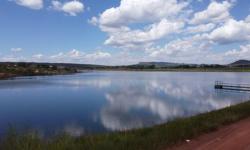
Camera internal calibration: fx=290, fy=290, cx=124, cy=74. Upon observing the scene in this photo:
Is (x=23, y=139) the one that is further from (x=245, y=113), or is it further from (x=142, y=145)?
(x=245, y=113)

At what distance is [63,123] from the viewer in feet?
62.5

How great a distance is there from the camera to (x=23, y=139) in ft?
29.3

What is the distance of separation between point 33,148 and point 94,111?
632 inches

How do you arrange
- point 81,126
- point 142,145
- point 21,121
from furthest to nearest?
point 21,121, point 81,126, point 142,145

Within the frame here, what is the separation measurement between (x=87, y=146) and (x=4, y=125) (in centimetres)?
1149

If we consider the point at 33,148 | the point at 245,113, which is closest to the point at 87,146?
the point at 33,148

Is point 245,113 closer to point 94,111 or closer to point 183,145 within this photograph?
point 183,145

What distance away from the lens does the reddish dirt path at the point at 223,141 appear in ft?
28.1

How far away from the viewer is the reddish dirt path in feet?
28.1

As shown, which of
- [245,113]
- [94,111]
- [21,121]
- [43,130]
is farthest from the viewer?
[94,111]

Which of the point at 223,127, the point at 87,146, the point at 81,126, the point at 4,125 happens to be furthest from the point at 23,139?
the point at 4,125

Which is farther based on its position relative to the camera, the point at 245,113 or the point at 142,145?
the point at 245,113

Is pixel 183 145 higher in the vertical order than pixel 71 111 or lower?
higher

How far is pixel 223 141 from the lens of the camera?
9289 mm
